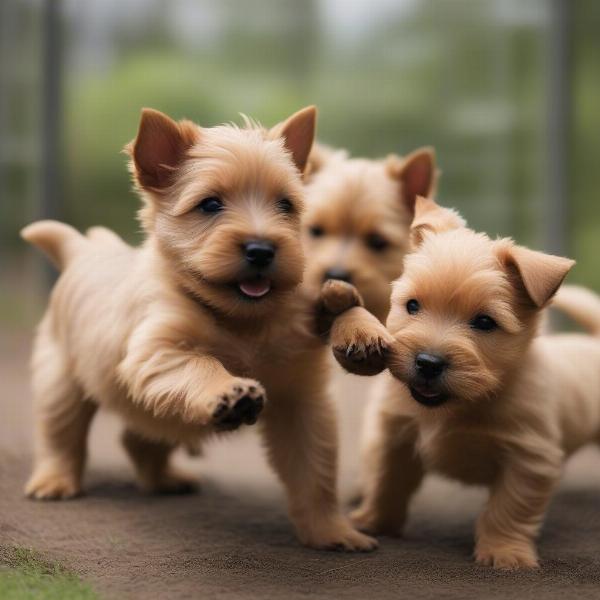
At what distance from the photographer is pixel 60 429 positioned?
163 inches

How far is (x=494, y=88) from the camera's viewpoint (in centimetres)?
899

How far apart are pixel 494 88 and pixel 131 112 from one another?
126 inches

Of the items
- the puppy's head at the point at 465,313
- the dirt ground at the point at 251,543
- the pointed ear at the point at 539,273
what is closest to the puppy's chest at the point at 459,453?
the puppy's head at the point at 465,313

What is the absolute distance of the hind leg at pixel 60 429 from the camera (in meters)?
4.11

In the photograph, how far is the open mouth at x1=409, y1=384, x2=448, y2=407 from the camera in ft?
10.5

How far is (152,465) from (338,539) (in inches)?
46.7

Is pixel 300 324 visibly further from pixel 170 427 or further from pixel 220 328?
pixel 170 427

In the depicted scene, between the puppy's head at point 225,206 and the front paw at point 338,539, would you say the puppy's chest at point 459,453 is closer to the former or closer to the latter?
the front paw at point 338,539

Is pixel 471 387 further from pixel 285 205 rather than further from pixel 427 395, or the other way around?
pixel 285 205

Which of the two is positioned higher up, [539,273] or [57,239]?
[539,273]

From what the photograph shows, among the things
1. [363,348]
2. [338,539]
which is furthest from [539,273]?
[338,539]

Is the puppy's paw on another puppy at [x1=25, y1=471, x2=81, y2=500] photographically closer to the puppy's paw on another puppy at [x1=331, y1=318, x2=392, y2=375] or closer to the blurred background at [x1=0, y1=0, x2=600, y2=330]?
the puppy's paw on another puppy at [x1=331, y1=318, x2=392, y2=375]

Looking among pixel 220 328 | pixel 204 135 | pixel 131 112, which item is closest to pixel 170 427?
pixel 220 328

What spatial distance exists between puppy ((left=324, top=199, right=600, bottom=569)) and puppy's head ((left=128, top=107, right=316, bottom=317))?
1.10 ft
